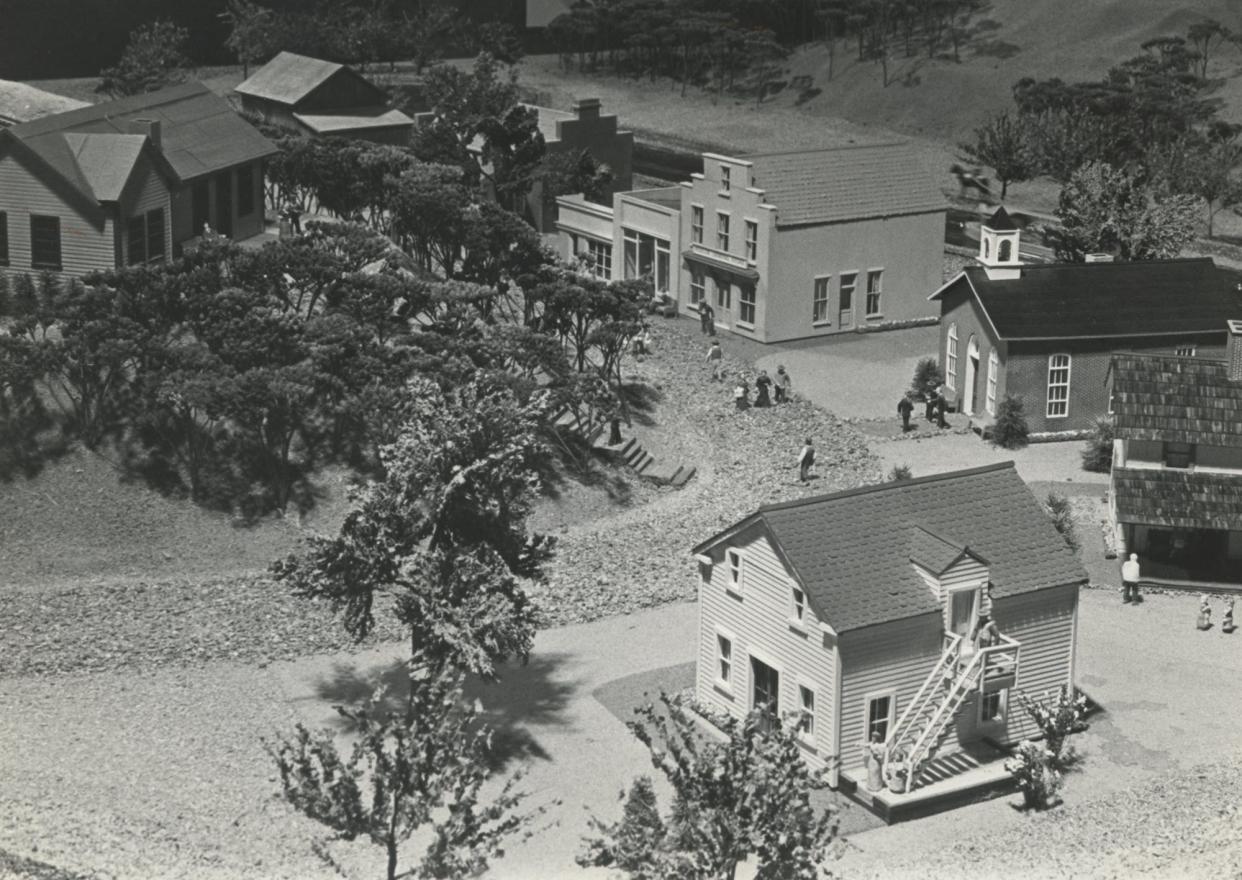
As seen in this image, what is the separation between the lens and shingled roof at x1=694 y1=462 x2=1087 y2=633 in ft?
119

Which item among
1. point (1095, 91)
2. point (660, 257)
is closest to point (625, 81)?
point (1095, 91)

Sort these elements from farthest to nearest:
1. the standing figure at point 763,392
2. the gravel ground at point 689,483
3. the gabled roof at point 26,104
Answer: the gabled roof at point 26,104 → the standing figure at point 763,392 → the gravel ground at point 689,483

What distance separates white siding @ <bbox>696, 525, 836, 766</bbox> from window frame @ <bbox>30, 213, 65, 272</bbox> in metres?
28.0

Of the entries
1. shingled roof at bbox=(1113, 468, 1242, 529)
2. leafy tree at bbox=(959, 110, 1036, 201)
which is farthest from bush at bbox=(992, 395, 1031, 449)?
leafy tree at bbox=(959, 110, 1036, 201)

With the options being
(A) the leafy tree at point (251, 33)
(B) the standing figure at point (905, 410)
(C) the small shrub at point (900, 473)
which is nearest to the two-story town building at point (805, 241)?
(B) the standing figure at point (905, 410)

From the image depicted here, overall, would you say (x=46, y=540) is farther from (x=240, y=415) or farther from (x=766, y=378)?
(x=766, y=378)

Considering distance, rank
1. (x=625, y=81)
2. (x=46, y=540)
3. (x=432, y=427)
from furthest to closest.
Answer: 1. (x=625, y=81)
2. (x=46, y=540)
3. (x=432, y=427)

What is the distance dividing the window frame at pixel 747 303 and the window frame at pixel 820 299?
2.19 m

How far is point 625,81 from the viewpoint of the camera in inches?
5556

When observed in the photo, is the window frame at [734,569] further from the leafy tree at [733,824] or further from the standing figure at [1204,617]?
the standing figure at [1204,617]

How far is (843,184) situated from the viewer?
230 feet

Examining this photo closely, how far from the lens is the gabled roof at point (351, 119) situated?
84125 mm

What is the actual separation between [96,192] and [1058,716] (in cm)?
3514

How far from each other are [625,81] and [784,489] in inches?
3630
